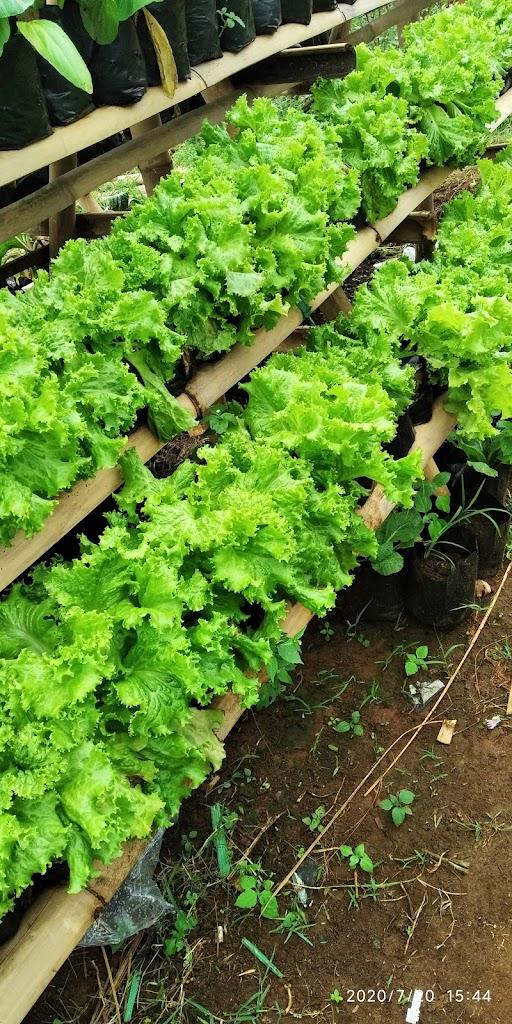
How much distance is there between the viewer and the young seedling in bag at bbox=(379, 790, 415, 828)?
2824 millimetres

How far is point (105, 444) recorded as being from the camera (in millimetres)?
2104

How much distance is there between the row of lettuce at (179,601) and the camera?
1.87 meters

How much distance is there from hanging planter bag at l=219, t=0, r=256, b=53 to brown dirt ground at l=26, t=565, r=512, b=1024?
256 centimetres

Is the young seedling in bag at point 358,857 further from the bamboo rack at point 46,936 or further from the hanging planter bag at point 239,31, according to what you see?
the hanging planter bag at point 239,31

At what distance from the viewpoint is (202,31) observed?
2.82m

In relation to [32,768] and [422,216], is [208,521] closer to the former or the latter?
[32,768]

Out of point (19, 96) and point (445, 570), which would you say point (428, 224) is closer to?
point (445, 570)

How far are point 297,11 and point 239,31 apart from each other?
1.85 feet

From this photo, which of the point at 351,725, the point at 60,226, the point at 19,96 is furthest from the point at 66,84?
the point at 351,725

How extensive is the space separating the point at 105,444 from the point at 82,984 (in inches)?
71.4

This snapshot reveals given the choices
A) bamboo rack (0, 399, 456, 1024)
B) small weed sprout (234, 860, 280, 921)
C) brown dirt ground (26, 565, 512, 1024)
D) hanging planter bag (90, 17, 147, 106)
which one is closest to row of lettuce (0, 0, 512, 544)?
hanging planter bag (90, 17, 147, 106)

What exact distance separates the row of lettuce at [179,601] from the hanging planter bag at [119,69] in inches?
40.3

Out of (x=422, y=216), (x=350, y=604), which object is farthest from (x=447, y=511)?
(x=422, y=216)
